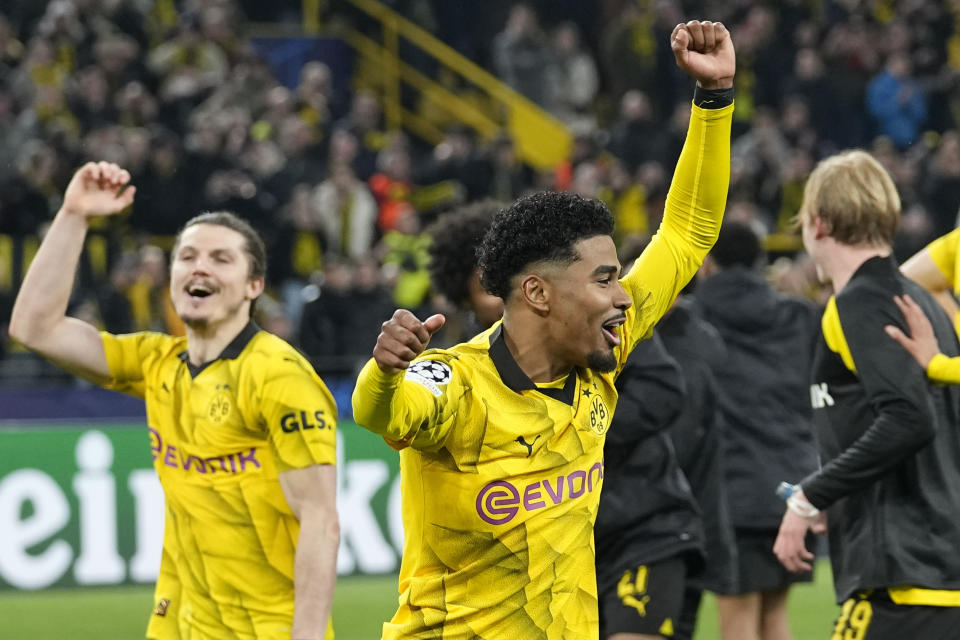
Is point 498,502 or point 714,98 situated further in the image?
point 714,98

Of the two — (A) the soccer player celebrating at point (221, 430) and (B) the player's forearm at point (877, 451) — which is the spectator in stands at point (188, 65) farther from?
(B) the player's forearm at point (877, 451)

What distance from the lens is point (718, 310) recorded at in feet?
26.1

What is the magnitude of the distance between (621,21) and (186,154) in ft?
24.1

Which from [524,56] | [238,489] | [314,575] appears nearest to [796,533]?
[314,575]

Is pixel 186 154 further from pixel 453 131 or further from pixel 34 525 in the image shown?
pixel 34 525

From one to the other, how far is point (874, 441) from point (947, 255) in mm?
1407

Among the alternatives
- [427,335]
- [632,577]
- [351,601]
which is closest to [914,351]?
[632,577]

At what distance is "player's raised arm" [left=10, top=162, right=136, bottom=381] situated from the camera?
215 inches

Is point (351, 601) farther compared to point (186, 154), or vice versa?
point (186, 154)

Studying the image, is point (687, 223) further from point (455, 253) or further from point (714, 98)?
point (455, 253)

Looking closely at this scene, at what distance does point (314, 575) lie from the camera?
4875 mm

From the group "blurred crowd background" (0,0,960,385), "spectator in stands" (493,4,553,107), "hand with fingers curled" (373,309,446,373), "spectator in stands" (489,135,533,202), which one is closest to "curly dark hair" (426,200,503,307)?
"hand with fingers curled" (373,309,446,373)

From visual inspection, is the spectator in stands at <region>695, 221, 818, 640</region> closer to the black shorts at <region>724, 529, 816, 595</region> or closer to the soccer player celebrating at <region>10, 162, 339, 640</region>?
the black shorts at <region>724, 529, 816, 595</region>

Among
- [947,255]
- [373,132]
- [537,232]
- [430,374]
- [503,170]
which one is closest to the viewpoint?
[430,374]
